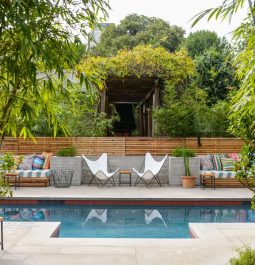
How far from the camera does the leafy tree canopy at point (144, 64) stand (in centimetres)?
1318

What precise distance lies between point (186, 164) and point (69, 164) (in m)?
3.11

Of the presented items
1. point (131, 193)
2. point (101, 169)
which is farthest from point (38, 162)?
point (131, 193)

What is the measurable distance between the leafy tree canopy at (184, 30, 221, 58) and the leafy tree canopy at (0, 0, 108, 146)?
26306mm

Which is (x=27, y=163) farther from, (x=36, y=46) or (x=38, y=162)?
(x=36, y=46)

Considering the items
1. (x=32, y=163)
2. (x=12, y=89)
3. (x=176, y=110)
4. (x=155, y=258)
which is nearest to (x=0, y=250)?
(x=155, y=258)

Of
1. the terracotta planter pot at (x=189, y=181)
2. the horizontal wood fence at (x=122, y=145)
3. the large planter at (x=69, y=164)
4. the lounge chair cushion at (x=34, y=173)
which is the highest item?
the horizontal wood fence at (x=122, y=145)

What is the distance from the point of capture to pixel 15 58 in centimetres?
311

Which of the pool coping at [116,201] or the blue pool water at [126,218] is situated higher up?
the pool coping at [116,201]

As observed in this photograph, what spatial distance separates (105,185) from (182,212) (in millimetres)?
3269

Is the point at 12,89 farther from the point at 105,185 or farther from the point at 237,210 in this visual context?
the point at 105,185

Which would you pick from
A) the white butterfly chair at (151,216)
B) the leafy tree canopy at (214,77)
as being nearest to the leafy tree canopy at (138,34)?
the leafy tree canopy at (214,77)

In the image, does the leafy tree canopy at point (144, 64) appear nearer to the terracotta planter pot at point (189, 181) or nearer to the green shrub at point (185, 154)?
the green shrub at point (185, 154)

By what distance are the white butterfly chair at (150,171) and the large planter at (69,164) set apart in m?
1.54

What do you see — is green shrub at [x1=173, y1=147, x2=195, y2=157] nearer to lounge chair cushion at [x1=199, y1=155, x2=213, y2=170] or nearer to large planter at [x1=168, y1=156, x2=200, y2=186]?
large planter at [x1=168, y1=156, x2=200, y2=186]
